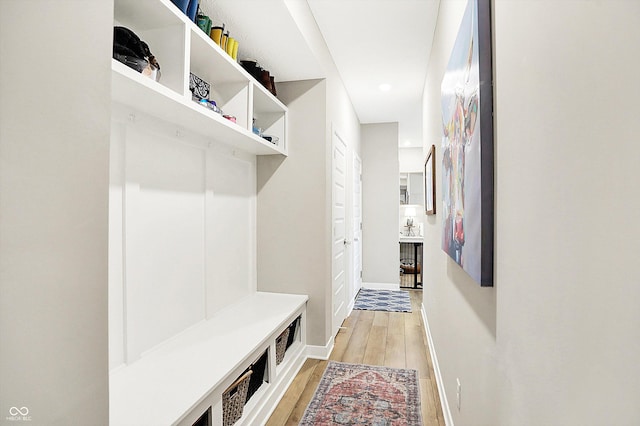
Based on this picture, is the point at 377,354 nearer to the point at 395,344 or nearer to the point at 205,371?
the point at 395,344

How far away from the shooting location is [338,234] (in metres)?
3.43

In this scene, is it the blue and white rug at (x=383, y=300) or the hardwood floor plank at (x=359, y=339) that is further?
the blue and white rug at (x=383, y=300)

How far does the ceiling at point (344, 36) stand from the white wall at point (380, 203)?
1.64m

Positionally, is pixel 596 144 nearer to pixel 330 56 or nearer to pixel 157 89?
pixel 157 89

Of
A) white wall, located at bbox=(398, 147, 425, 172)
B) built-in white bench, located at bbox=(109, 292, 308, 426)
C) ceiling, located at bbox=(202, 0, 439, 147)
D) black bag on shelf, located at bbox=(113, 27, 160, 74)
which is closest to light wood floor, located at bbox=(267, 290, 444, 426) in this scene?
built-in white bench, located at bbox=(109, 292, 308, 426)

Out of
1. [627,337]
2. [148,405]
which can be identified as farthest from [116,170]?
[627,337]

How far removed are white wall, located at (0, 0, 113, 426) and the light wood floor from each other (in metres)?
1.64

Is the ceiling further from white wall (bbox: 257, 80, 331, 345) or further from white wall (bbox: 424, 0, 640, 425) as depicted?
white wall (bbox: 424, 0, 640, 425)

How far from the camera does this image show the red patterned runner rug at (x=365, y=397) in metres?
2.01

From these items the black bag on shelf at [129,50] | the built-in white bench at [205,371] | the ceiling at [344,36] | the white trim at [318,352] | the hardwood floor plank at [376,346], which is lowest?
the hardwood floor plank at [376,346]

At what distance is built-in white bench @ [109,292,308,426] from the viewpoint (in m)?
1.25

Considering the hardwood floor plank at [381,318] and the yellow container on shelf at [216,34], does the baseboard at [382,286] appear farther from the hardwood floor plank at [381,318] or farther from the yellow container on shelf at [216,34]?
the yellow container on shelf at [216,34]

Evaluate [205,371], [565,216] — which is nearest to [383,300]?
[205,371]

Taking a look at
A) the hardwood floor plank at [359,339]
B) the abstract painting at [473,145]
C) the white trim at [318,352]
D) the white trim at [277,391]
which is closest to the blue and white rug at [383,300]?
the hardwood floor plank at [359,339]
